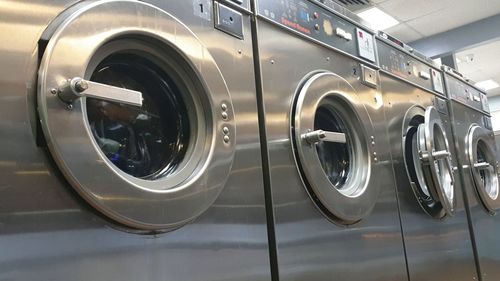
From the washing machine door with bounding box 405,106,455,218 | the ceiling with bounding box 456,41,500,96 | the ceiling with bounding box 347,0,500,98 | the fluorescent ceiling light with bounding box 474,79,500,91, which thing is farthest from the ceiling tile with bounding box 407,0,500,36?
the fluorescent ceiling light with bounding box 474,79,500,91

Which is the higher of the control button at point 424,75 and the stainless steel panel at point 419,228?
the control button at point 424,75

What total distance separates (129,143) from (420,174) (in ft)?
4.80

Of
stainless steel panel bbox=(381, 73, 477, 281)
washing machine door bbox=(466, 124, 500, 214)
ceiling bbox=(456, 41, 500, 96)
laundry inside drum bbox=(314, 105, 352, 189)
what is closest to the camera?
laundry inside drum bbox=(314, 105, 352, 189)

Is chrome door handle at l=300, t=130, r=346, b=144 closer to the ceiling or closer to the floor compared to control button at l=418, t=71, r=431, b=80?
closer to the floor

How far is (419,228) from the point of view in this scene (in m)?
1.98

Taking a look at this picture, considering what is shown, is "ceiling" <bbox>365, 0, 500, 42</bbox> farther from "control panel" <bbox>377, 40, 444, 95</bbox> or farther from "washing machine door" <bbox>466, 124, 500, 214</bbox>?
"control panel" <bbox>377, 40, 444, 95</bbox>

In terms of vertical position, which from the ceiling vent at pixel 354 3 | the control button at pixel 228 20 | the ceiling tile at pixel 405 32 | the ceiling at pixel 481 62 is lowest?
the control button at pixel 228 20

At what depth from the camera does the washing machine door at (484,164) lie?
2783mm

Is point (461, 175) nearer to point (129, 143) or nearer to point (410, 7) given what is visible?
point (410, 7)

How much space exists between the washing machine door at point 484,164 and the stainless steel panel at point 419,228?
1.51ft

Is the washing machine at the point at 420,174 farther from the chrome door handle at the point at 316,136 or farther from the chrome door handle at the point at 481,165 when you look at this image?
the chrome door handle at the point at 316,136

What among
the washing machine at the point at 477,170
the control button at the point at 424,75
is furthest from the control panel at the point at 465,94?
the control button at the point at 424,75

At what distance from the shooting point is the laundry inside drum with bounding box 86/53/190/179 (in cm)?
95

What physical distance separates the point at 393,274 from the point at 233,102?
933mm
